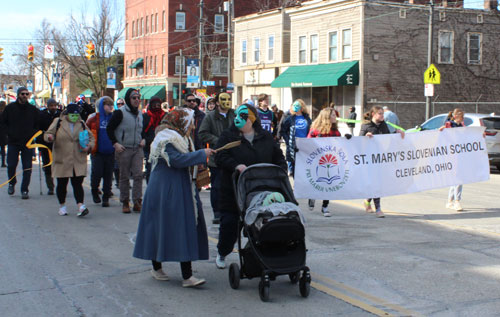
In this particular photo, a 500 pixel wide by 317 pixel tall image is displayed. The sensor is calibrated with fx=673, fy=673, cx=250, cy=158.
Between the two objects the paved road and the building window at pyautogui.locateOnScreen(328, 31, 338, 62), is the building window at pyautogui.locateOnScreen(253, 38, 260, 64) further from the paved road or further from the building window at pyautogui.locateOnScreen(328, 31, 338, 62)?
the paved road

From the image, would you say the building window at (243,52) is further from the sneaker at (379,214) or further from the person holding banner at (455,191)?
the sneaker at (379,214)

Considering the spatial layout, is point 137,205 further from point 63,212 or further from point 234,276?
point 234,276

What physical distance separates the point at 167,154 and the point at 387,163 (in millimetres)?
5362

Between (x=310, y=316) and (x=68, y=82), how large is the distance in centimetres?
9913

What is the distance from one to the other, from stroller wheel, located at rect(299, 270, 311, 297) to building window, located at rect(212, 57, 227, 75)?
2113 inches

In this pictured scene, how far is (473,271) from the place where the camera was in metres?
7.15

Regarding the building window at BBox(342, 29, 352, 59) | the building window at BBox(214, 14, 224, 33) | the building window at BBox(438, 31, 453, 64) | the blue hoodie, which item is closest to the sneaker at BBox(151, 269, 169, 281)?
the blue hoodie

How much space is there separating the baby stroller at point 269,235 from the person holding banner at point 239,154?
0.21 m

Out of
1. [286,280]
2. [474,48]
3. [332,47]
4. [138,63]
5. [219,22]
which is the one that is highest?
[219,22]

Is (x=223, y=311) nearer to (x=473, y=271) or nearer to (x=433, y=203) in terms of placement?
(x=473, y=271)

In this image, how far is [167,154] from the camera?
641cm

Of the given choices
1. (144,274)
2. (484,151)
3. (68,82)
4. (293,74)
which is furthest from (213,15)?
(144,274)

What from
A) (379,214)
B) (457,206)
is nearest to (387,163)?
(379,214)

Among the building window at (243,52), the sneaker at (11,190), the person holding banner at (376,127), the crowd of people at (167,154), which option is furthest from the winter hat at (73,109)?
the building window at (243,52)
